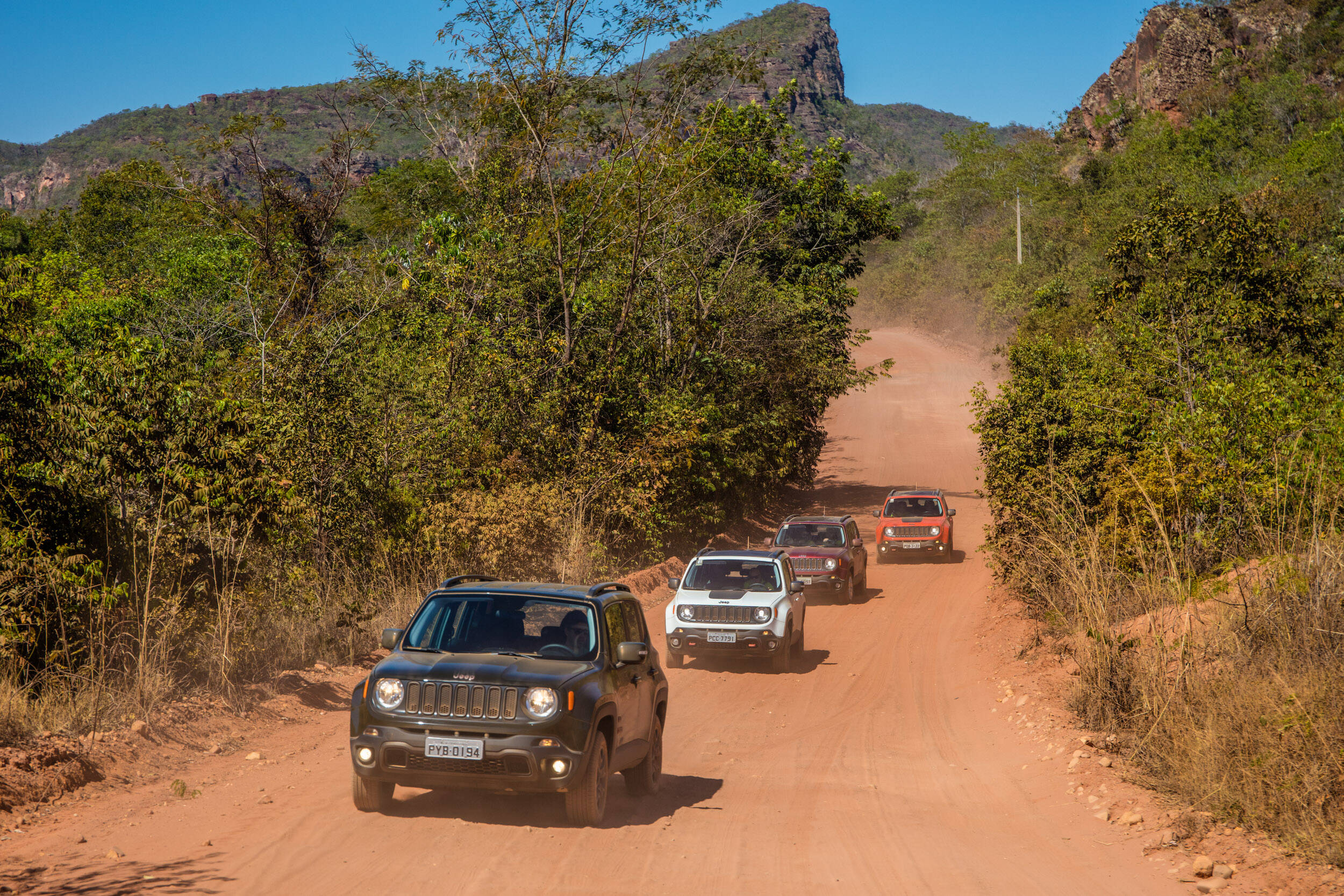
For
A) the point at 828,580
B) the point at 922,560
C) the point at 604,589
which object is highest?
the point at 604,589

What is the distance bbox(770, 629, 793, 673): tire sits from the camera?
14.9 meters

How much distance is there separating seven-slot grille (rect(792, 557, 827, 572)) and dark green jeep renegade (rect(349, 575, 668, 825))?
1313 cm

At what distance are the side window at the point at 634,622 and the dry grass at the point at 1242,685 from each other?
4.16 metres

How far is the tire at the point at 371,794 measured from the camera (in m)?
7.30

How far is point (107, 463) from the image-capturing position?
10172mm

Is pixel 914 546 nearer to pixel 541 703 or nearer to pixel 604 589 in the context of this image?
pixel 604 589

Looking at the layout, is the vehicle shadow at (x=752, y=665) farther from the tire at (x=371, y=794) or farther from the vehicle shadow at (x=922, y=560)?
the vehicle shadow at (x=922, y=560)

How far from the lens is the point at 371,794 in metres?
7.32

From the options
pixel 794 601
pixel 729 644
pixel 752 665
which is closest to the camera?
pixel 729 644

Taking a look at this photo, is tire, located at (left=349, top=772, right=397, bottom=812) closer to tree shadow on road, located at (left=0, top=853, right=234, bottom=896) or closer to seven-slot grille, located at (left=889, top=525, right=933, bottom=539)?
tree shadow on road, located at (left=0, top=853, right=234, bottom=896)

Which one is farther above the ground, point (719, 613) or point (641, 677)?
point (641, 677)

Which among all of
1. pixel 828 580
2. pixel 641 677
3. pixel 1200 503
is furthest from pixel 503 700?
pixel 828 580

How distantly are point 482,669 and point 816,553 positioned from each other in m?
14.8

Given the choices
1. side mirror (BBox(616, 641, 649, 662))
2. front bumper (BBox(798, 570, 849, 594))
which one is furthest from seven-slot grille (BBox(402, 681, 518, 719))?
front bumper (BBox(798, 570, 849, 594))
